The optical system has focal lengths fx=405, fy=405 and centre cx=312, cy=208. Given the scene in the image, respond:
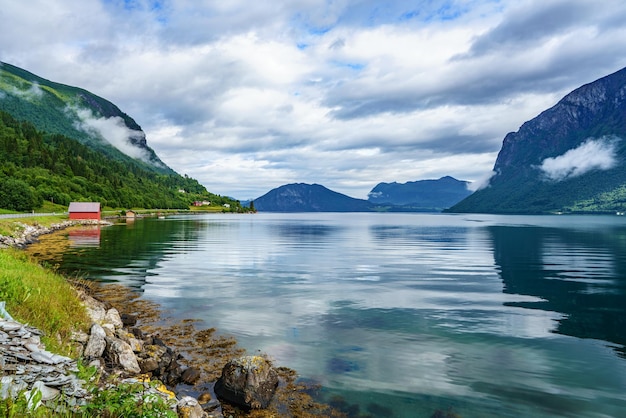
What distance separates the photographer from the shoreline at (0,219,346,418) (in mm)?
16062

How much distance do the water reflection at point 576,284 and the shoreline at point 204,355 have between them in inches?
765

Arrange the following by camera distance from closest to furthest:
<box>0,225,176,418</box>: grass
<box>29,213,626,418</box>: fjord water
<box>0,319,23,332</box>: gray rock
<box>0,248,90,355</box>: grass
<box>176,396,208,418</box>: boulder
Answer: <box>0,225,176,418</box>: grass
<box>176,396,208,418</box>: boulder
<box>0,319,23,332</box>: gray rock
<box>0,248,90,355</box>: grass
<box>29,213,626,418</box>: fjord water

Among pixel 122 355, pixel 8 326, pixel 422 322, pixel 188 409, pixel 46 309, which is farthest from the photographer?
pixel 422 322

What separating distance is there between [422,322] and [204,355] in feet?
51.1

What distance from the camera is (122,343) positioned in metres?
18.4

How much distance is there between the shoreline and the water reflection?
19432 millimetres

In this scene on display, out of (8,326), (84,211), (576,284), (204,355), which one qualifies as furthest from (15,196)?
(576,284)

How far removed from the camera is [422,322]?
2911 centimetres

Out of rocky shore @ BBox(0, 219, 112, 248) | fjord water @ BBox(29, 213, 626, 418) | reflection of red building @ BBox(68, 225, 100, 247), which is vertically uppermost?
rocky shore @ BBox(0, 219, 112, 248)

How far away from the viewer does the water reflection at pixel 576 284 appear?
94.6ft

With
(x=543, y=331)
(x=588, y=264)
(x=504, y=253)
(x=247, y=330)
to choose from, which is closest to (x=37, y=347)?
(x=247, y=330)

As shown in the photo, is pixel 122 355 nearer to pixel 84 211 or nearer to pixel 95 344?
pixel 95 344

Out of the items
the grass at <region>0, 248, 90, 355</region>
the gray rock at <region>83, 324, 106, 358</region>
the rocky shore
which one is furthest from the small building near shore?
the gray rock at <region>83, 324, 106, 358</region>

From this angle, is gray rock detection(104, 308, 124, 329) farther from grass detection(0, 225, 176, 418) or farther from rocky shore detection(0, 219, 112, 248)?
rocky shore detection(0, 219, 112, 248)
